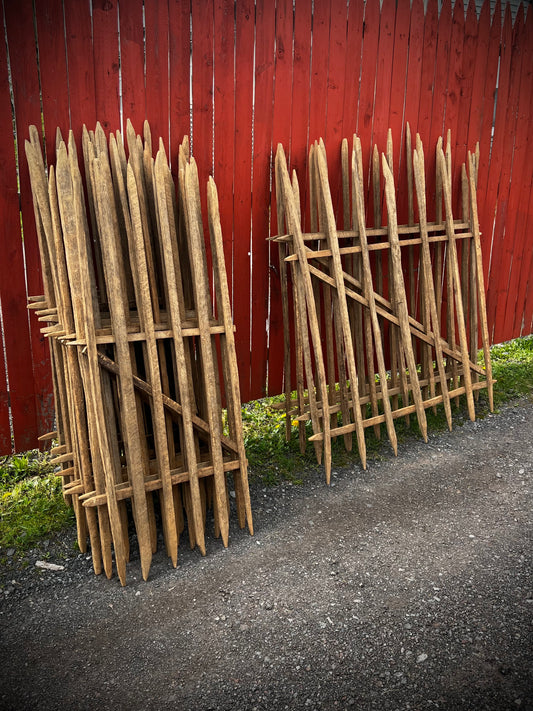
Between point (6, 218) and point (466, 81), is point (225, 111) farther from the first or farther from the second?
point (466, 81)

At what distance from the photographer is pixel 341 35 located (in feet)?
14.6

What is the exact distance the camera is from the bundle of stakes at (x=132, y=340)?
296 cm

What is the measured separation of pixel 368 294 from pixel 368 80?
1.88 meters

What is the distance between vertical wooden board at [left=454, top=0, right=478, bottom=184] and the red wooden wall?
16mm

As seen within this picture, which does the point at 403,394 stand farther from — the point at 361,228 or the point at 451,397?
the point at 361,228

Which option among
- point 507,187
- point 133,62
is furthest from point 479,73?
point 133,62

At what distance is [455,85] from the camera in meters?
5.20

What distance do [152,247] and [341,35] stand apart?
252cm

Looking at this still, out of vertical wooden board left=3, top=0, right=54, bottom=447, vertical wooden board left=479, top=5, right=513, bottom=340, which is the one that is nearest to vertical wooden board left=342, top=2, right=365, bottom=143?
vertical wooden board left=479, top=5, right=513, bottom=340

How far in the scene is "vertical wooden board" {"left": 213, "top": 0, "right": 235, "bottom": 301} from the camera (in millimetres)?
3914

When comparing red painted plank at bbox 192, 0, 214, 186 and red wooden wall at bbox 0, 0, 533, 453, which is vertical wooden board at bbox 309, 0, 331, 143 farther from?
red painted plank at bbox 192, 0, 214, 186

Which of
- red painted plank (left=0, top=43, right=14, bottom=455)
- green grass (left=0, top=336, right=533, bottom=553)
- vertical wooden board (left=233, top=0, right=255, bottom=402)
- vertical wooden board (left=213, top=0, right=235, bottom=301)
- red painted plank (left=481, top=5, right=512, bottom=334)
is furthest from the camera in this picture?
red painted plank (left=481, top=5, right=512, bottom=334)

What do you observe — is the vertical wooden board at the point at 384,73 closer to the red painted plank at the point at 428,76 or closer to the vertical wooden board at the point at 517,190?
the red painted plank at the point at 428,76

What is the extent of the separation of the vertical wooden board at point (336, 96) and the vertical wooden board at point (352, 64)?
0.11 ft
